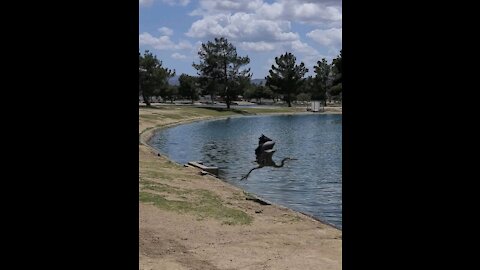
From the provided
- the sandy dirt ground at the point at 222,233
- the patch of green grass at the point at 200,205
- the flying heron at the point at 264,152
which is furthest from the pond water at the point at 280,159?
the patch of green grass at the point at 200,205

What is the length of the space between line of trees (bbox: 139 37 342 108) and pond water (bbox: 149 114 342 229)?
12272 mm

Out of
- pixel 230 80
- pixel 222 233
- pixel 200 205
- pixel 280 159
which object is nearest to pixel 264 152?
pixel 200 205

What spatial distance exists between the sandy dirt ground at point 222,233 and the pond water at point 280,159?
1.54 meters

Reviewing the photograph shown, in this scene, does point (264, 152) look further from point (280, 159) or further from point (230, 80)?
point (230, 80)

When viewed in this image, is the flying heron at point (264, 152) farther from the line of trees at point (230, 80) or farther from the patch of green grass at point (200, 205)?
the line of trees at point (230, 80)

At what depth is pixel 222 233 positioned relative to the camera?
9.70 m

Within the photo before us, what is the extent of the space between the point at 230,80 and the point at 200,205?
5609cm
